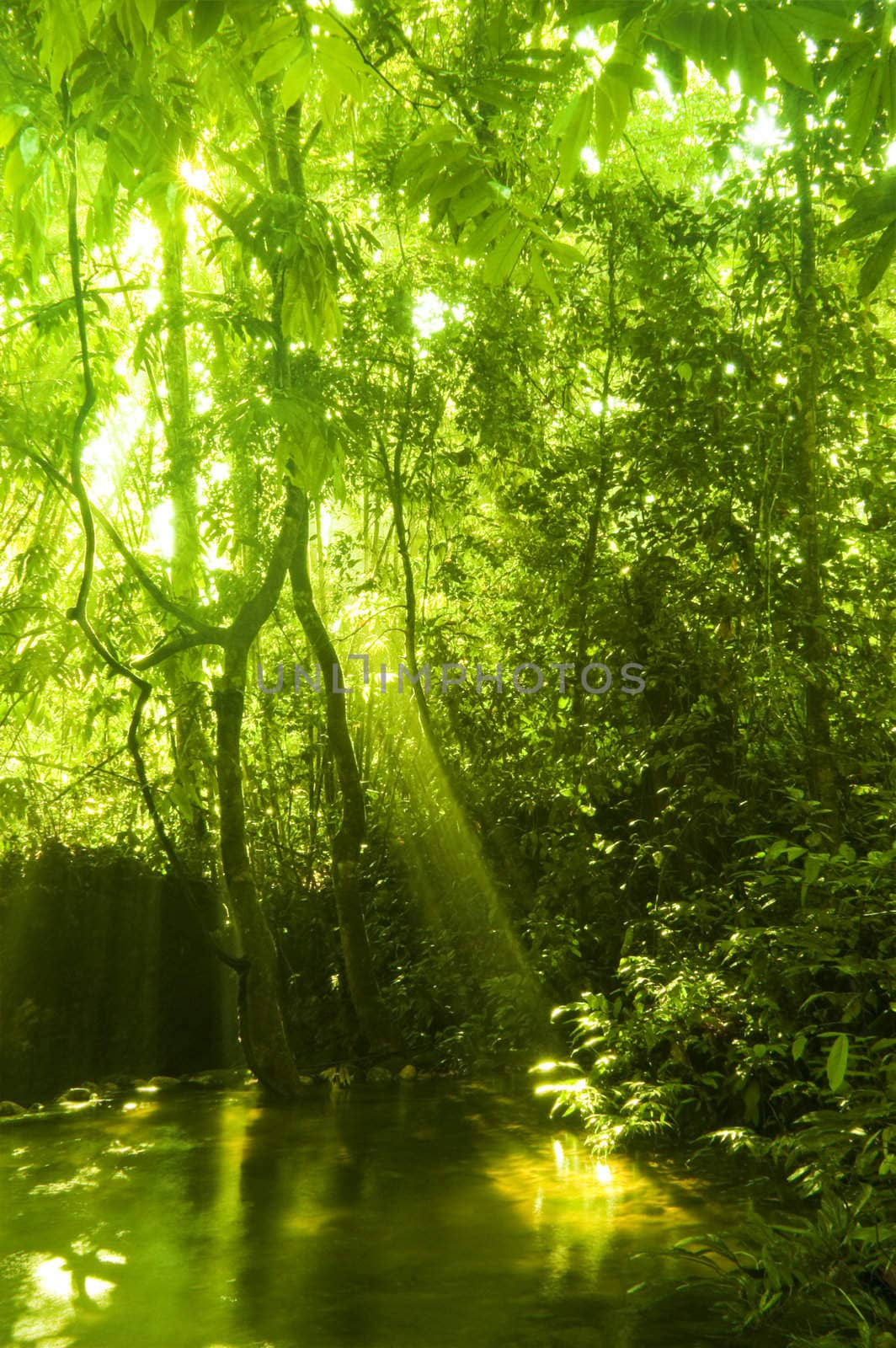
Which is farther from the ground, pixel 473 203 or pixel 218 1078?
pixel 473 203

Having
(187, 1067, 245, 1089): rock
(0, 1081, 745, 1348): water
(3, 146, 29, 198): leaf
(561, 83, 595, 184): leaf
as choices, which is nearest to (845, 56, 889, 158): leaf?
(561, 83, 595, 184): leaf

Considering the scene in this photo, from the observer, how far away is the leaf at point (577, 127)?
4.71 ft

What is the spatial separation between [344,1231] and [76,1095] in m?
3.62

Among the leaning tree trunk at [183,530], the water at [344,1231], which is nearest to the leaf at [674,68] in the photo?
the water at [344,1231]

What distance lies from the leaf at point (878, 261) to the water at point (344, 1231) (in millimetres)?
2565

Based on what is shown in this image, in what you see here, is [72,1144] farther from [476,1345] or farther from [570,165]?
[570,165]

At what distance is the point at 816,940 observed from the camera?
10.8 ft

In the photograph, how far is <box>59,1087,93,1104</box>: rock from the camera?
6990mm

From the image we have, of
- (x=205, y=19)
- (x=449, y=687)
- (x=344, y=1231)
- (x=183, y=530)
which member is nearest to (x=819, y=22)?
(x=205, y=19)

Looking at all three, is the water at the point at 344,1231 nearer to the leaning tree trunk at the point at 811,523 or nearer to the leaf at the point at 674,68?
the leaning tree trunk at the point at 811,523

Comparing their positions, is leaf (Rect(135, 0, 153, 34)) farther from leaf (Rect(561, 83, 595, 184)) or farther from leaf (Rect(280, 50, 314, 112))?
leaf (Rect(561, 83, 595, 184))

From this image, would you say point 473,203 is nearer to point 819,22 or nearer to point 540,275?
point 540,275

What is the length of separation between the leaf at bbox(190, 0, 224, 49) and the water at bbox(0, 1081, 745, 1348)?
Result: 2.97 m

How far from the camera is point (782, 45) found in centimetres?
133
